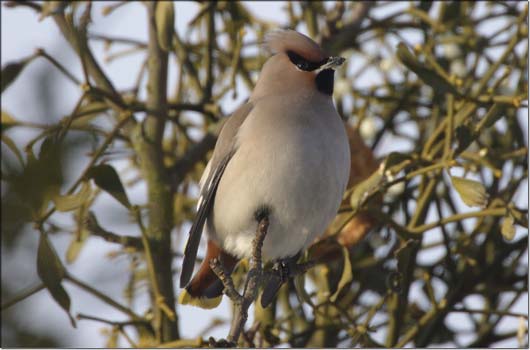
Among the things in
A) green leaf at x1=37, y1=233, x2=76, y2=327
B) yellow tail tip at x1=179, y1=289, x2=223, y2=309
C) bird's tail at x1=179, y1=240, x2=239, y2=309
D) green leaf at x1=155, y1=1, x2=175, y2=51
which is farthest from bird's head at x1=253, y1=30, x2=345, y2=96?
green leaf at x1=37, y1=233, x2=76, y2=327

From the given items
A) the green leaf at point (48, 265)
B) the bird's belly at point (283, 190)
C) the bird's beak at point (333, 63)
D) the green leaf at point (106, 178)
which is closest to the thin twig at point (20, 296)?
the green leaf at point (48, 265)

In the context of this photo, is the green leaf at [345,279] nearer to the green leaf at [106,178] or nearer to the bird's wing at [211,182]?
the bird's wing at [211,182]

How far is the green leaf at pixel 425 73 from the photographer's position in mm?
2311

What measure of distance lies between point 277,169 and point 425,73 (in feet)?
1.61

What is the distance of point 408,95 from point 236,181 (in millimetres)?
1008

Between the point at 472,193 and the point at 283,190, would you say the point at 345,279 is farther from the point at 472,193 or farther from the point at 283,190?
the point at 472,193

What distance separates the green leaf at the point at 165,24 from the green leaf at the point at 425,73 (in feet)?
2.11

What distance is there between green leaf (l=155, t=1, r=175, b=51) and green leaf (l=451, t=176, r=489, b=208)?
2.94 feet

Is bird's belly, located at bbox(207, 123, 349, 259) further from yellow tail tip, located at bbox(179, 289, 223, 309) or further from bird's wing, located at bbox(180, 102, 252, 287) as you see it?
yellow tail tip, located at bbox(179, 289, 223, 309)

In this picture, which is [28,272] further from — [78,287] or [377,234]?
[377,234]

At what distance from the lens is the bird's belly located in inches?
84.6

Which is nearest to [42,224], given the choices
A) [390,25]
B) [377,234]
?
[377,234]

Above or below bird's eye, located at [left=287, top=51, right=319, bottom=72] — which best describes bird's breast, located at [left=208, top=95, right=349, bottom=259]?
below

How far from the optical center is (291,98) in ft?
7.82
